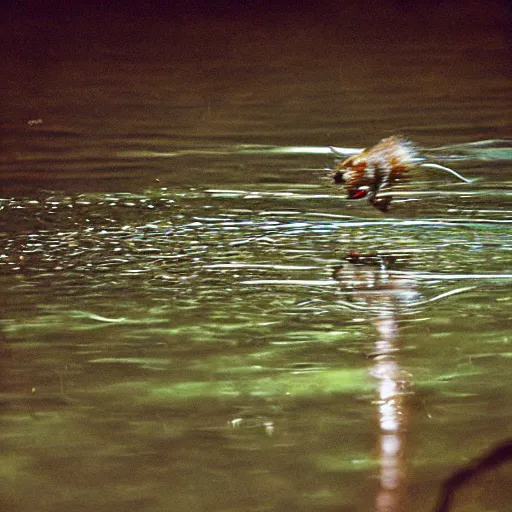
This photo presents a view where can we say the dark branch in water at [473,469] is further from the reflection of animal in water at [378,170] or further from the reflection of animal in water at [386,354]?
the reflection of animal in water at [378,170]

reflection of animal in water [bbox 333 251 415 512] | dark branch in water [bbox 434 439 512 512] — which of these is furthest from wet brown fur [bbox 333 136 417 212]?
dark branch in water [bbox 434 439 512 512]

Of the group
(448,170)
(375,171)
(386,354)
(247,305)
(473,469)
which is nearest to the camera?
(473,469)

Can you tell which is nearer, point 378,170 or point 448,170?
point 378,170

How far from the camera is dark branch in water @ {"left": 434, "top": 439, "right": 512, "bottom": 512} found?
1.86m

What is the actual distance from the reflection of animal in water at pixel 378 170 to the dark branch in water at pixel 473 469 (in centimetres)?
179

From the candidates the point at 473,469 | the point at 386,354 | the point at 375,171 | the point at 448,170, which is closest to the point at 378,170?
the point at 375,171

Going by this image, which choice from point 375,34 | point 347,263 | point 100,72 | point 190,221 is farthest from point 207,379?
point 375,34

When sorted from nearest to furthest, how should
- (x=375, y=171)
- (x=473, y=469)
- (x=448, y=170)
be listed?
(x=473, y=469)
(x=375, y=171)
(x=448, y=170)

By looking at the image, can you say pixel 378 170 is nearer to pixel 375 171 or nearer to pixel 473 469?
pixel 375 171

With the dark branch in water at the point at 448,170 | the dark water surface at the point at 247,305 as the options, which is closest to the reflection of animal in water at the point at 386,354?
the dark water surface at the point at 247,305

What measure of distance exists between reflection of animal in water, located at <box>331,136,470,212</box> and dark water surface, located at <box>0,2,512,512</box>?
5 centimetres

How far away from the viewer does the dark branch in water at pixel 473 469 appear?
1862 millimetres

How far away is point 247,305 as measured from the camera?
290 centimetres

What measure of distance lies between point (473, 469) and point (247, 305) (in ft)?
3.27
